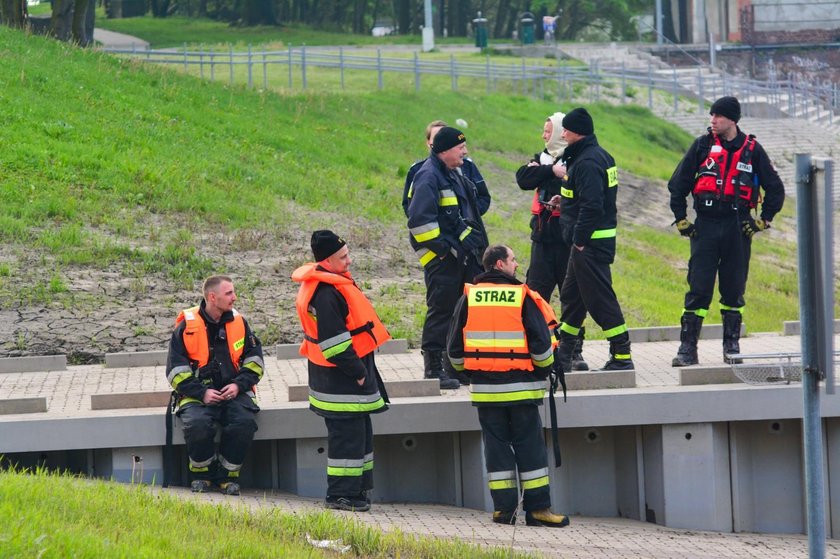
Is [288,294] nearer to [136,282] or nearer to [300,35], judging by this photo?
[136,282]

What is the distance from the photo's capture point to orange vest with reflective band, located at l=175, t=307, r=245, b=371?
998cm

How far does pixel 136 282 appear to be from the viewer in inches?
650

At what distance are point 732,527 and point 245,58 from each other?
38.5 meters

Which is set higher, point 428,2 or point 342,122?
point 428,2

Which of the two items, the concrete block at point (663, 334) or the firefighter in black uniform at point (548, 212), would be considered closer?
the firefighter in black uniform at point (548, 212)

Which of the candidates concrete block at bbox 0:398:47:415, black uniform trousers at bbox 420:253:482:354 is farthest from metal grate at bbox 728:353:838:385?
concrete block at bbox 0:398:47:415

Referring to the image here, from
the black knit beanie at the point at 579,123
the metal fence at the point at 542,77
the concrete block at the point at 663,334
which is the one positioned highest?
the metal fence at the point at 542,77

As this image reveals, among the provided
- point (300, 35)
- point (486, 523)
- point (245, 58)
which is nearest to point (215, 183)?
point (486, 523)

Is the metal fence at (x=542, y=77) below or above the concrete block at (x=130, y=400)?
above

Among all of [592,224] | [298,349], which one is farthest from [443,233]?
[298,349]

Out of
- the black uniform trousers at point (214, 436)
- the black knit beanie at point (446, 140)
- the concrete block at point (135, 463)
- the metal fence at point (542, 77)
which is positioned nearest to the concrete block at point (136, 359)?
the concrete block at point (135, 463)

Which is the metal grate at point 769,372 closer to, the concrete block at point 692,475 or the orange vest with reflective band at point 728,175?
the concrete block at point 692,475

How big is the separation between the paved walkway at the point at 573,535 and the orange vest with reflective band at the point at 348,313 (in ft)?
3.64

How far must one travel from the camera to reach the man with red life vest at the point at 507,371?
370 inches
